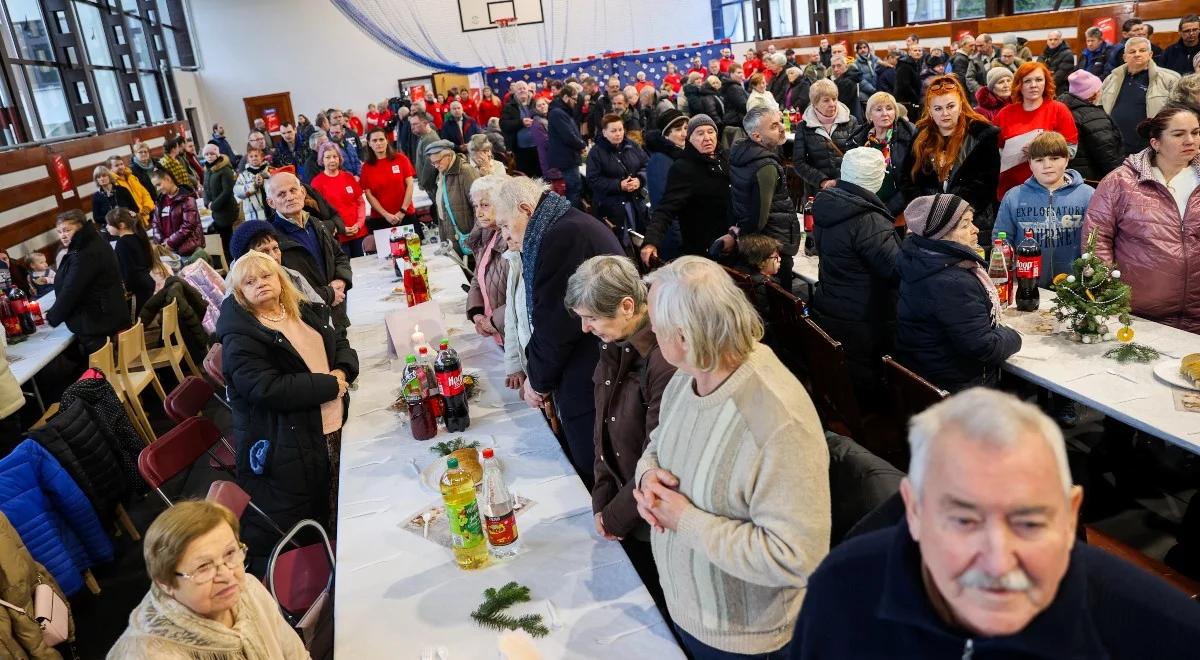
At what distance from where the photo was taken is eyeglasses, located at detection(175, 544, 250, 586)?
5.67ft

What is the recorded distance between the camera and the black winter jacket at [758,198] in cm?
455

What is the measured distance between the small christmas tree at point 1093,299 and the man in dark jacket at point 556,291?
1.72m

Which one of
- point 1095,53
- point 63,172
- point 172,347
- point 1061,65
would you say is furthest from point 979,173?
point 63,172

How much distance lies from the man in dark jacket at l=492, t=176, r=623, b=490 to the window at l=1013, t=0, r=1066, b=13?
12798mm

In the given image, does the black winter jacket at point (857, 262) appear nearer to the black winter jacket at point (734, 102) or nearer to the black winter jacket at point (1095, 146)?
the black winter jacket at point (1095, 146)

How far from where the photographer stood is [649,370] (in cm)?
216

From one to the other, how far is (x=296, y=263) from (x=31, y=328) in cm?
255

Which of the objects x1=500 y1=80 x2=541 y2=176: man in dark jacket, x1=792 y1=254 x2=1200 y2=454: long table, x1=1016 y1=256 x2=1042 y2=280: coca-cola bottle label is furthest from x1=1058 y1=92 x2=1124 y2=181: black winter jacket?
x1=500 y1=80 x2=541 y2=176: man in dark jacket

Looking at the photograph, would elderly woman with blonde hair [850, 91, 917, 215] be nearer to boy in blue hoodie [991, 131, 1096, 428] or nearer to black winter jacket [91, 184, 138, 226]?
boy in blue hoodie [991, 131, 1096, 428]

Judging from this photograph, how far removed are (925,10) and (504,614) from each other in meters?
16.3

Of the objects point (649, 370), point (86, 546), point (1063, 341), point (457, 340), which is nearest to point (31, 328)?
point (86, 546)

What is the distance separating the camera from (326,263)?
15.8 feet

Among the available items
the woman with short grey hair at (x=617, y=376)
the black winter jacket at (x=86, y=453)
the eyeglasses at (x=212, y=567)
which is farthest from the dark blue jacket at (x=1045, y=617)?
the black winter jacket at (x=86, y=453)

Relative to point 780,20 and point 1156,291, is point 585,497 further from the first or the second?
point 780,20
